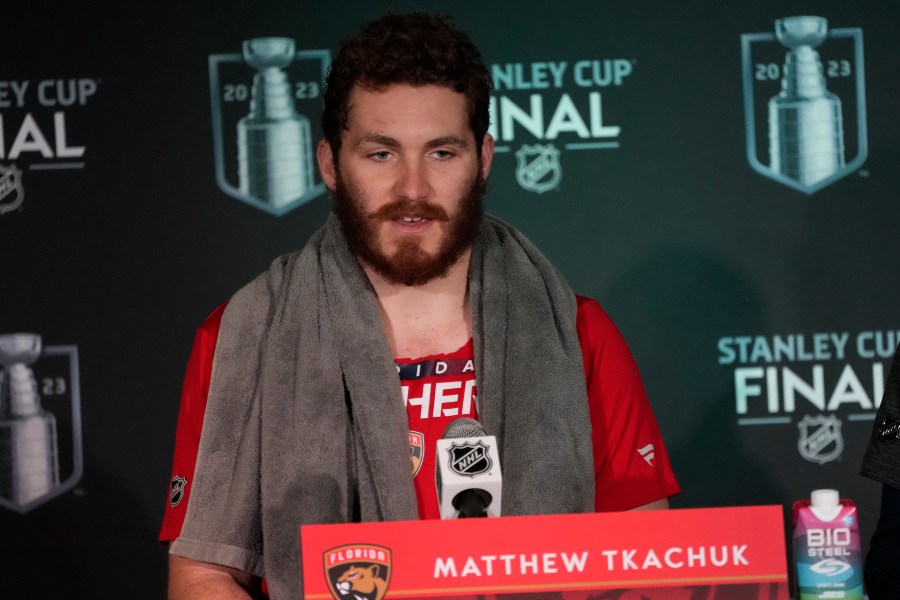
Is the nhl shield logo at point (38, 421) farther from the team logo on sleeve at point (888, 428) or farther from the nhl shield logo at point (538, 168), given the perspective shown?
the team logo on sleeve at point (888, 428)

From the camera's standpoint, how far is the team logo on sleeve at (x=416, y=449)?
197cm

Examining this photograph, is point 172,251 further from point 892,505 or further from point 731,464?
point 892,505

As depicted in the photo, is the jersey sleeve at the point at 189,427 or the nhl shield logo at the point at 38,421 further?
the nhl shield logo at the point at 38,421

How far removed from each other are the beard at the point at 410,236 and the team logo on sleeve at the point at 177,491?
50 cm

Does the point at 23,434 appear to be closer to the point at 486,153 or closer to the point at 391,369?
the point at 391,369

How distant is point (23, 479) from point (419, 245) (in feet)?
5.48

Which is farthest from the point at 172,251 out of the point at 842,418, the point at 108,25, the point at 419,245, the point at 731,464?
the point at 842,418

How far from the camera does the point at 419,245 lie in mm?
1977

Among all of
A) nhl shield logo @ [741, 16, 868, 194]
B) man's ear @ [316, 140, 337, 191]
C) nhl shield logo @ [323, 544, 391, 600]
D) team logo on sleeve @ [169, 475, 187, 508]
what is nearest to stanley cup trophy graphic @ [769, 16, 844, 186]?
nhl shield logo @ [741, 16, 868, 194]

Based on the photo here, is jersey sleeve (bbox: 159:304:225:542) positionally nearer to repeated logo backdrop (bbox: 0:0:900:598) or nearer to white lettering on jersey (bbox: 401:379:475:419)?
white lettering on jersey (bbox: 401:379:475:419)

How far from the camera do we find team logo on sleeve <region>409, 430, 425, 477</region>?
197 centimetres

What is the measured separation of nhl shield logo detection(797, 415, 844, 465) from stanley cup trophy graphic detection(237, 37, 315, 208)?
1.50 meters

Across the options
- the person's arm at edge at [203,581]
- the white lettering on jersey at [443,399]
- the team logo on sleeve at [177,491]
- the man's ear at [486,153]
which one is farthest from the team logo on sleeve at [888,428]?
the team logo on sleeve at [177,491]

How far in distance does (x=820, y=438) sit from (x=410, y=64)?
175cm
